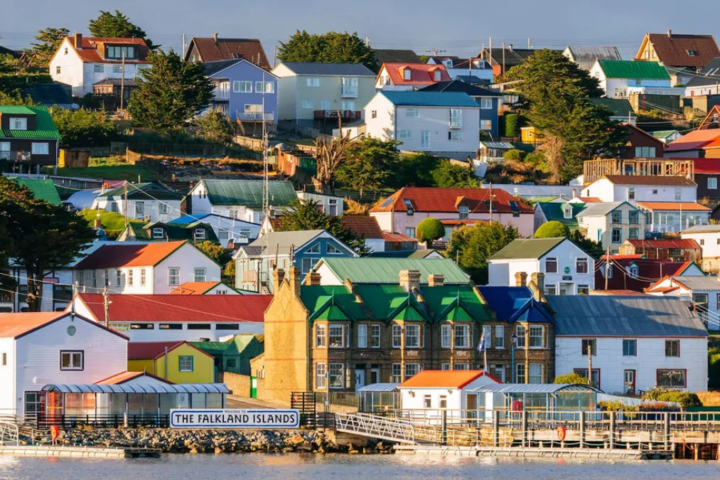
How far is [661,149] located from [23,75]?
201 ft

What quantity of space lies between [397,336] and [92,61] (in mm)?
86481

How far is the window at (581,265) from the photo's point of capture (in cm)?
10669

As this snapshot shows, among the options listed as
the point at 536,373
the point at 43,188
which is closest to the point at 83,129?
the point at 43,188

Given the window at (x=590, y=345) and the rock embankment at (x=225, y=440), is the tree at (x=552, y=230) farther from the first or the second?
the rock embankment at (x=225, y=440)

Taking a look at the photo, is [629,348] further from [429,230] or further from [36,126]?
[36,126]

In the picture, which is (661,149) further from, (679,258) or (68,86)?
(68,86)

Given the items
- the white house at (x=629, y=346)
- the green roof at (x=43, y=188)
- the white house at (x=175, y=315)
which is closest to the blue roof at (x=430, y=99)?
the green roof at (x=43, y=188)

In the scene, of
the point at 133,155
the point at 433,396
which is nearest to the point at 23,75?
the point at 133,155

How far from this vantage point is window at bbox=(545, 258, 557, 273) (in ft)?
348

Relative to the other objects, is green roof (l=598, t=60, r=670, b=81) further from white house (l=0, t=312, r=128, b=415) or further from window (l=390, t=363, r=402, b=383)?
white house (l=0, t=312, r=128, b=415)

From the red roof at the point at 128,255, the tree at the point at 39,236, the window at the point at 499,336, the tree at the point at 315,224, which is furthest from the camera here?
the tree at the point at 315,224

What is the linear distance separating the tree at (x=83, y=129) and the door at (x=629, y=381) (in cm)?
6582

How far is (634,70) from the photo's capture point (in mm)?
182375

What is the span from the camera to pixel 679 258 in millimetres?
118750
